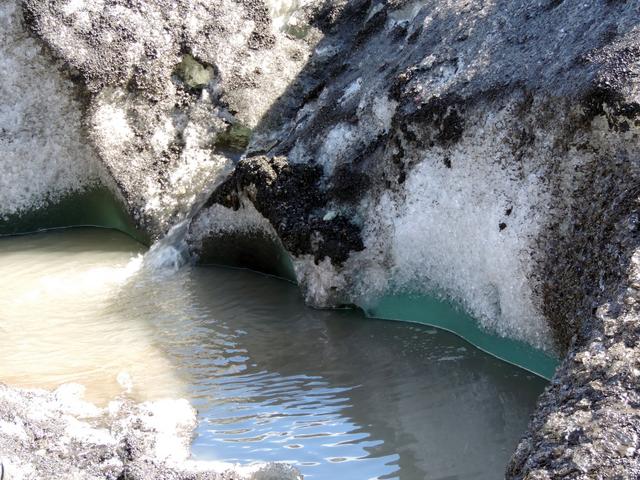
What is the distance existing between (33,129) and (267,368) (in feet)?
11.9

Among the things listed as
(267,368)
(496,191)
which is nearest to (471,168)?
(496,191)

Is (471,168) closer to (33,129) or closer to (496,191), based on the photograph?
(496,191)

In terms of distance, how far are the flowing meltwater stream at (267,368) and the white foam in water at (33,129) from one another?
2.98 ft

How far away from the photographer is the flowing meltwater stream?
3.87 meters

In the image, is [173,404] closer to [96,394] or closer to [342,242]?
[96,394]

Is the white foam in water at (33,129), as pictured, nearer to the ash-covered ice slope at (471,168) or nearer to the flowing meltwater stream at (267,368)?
the flowing meltwater stream at (267,368)

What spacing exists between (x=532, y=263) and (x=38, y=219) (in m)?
4.84

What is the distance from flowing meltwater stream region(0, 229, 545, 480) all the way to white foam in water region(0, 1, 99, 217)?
0.91m

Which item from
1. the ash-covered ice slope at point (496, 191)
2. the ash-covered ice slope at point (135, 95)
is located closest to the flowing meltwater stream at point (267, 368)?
the ash-covered ice slope at point (496, 191)

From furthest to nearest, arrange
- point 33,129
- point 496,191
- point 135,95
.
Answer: point 33,129, point 135,95, point 496,191

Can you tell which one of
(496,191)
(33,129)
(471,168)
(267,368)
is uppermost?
(33,129)

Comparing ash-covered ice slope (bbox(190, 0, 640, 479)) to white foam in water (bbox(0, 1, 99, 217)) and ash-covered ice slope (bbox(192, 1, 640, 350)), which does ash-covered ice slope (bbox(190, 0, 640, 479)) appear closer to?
ash-covered ice slope (bbox(192, 1, 640, 350))

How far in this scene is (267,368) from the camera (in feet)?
15.9

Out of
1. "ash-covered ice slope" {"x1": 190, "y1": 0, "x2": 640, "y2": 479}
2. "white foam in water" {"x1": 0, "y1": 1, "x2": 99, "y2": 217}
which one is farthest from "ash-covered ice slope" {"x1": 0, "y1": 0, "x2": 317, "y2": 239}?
"ash-covered ice slope" {"x1": 190, "y1": 0, "x2": 640, "y2": 479}
